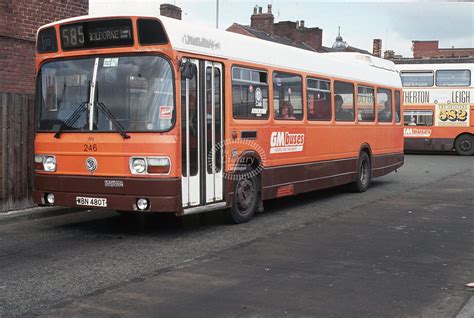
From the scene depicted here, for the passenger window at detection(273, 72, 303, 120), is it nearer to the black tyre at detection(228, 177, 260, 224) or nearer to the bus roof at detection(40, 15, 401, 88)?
the bus roof at detection(40, 15, 401, 88)

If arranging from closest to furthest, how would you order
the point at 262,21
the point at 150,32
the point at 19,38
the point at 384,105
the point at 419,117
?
the point at 150,32 < the point at 19,38 < the point at 384,105 < the point at 419,117 < the point at 262,21

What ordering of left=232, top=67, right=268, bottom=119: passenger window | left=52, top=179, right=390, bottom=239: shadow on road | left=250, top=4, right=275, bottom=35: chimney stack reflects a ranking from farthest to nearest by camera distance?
left=250, top=4, right=275, bottom=35: chimney stack < left=232, top=67, right=268, bottom=119: passenger window < left=52, top=179, right=390, bottom=239: shadow on road

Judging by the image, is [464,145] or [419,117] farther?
[419,117]

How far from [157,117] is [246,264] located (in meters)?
2.39

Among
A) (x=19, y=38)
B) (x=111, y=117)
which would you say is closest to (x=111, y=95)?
(x=111, y=117)

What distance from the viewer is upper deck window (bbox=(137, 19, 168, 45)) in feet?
25.8

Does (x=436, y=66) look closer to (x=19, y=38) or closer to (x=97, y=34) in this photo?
(x=19, y=38)

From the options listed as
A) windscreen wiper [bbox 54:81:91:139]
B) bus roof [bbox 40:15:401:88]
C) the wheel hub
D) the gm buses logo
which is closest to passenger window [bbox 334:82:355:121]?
bus roof [bbox 40:15:401:88]

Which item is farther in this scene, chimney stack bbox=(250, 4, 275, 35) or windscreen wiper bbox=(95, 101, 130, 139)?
chimney stack bbox=(250, 4, 275, 35)

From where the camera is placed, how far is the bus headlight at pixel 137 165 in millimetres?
7852

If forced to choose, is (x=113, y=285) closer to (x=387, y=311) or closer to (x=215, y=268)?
(x=215, y=268)

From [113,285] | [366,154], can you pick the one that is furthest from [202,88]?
[366,154]

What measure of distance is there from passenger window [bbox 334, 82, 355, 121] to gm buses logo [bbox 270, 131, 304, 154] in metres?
1.84

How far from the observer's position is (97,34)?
8266mm
